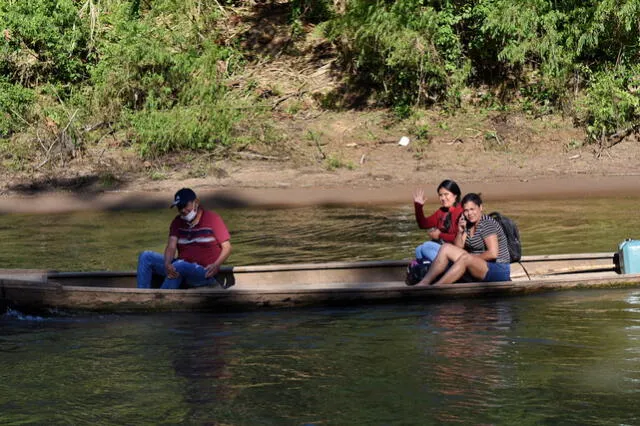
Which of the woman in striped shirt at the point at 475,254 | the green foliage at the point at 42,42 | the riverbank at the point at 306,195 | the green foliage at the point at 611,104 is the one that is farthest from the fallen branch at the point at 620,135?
the green foliage at the point at 42,42

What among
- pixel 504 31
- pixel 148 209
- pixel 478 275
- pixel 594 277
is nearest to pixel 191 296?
pixel 478 275

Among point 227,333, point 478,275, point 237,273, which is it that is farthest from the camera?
point 237,273

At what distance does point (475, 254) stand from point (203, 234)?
2.79m

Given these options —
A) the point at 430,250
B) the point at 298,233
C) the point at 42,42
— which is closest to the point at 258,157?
the point at 298,233

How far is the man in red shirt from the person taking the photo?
1080 cm

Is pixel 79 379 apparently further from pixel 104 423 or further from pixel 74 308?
pixel 74 308

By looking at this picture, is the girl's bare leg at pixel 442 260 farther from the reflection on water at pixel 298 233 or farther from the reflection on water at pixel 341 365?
the reflection on water at pixel 298 233

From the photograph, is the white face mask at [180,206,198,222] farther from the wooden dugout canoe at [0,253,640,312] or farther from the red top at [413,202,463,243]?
the red top at [413,202,463,243]

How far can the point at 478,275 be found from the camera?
11.5 m

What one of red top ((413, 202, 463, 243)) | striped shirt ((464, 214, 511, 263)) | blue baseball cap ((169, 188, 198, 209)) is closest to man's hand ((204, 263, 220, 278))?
blue baseball cap ((169, 188, 198, 209))

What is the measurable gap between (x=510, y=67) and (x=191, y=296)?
1315 centimetres

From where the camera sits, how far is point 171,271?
1107 centimetres

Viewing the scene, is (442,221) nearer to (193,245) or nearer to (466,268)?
(466,268)

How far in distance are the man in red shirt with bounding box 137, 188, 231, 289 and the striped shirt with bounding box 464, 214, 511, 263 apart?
2.48 metres
